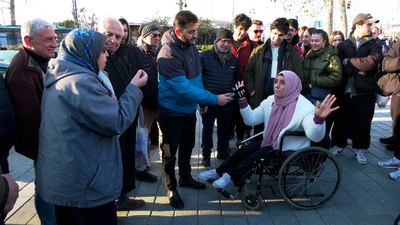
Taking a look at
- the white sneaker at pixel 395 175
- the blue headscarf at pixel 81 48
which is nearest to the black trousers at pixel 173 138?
the blue headscarf at pixel 81 48

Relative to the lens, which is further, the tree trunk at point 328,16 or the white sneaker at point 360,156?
the tree trunk at point 328,16

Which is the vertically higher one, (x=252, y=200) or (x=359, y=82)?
(x=359, y=82)

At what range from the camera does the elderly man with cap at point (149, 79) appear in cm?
376

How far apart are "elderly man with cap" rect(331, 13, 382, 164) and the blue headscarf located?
3.55 meters

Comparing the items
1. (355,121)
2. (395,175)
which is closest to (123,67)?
(355,121)

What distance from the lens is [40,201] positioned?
102 inches

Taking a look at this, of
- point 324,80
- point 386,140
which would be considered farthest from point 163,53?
point 386,140

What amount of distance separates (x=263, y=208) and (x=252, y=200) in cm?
16

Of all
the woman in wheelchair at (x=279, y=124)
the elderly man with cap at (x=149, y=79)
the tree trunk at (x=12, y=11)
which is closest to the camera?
the woman in wheelchair at (x=279, y=124)

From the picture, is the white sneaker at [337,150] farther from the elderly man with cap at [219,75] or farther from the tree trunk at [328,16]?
the tree trunk at [328,16]

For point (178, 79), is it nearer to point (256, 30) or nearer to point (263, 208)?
point (263, 208)

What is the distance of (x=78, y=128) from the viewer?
1.81 meters

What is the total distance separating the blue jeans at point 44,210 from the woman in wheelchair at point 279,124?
1.45 metres

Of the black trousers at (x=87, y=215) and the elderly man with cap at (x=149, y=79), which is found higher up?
the elderly man with cap at (x=149, y=79)
